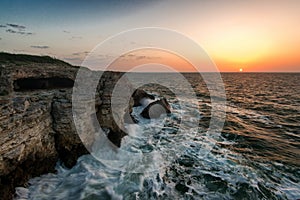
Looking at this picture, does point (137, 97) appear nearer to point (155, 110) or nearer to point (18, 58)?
point (155, 110)

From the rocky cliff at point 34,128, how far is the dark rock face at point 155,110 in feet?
20.6

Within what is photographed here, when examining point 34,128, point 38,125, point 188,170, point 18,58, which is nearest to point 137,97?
point 18,58

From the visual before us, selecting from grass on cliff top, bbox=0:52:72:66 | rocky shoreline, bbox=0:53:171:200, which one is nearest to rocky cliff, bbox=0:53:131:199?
rocky shoreline, bbox=0:53:171:200

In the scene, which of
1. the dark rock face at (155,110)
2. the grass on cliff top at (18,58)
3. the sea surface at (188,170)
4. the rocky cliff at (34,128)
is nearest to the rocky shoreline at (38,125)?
the rocky cliff at (34,128)

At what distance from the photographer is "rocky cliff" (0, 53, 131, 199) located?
6.54 metres

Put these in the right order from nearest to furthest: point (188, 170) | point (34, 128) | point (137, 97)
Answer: point (34, 128) < point (188, 170) < point (137, 97)

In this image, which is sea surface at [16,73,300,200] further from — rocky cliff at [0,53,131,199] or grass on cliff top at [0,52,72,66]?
grass on cliff top at [0,52,72,66]

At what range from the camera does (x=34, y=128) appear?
7.70 metres

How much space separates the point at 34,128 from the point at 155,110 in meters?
12.5

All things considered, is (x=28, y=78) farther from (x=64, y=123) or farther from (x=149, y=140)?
(x=149, y=140)

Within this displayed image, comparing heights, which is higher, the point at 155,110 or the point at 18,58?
the point at 18,58

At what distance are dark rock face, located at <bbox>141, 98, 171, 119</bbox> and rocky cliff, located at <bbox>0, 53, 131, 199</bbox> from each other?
20.6 ft

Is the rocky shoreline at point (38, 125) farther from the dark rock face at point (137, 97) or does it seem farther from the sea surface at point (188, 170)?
the dark rock face at point (137, 97)

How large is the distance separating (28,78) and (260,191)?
14.4 metres
